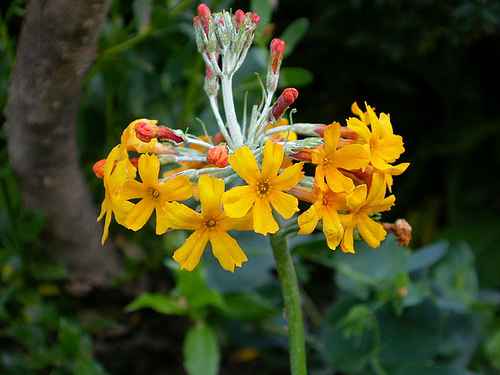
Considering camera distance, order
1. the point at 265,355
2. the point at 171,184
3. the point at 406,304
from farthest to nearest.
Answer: the point at 265,355 < the point at 406,304 < the point at 171,184

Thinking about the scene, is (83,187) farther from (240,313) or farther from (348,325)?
(348,325)

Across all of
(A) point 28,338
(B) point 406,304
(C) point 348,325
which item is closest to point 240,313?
(C) point 348,325

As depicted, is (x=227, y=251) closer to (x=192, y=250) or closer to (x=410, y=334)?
(x=192, y=250)

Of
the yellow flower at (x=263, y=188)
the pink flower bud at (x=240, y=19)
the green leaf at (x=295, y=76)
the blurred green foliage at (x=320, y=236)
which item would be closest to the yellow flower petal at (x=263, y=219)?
the yellow flower at (x=263, y=188)

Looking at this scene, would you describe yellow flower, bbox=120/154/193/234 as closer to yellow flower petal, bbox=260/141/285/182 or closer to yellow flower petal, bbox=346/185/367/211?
yellow flower petal, bbox=260/141/285/182

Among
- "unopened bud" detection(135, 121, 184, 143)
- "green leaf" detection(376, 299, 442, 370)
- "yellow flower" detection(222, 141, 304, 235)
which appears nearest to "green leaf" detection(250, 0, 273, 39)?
"unopened bud" detection(135, 121, 184, 143)

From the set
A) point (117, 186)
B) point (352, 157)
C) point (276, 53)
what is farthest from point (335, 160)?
point (117, 186)

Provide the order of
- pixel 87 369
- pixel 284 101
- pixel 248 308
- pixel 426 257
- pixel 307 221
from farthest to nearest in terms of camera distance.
Answer: pixel 426 257 < pixel 248 308 < pixel 87 369 < pixel 284 101 < pixel 307 221
